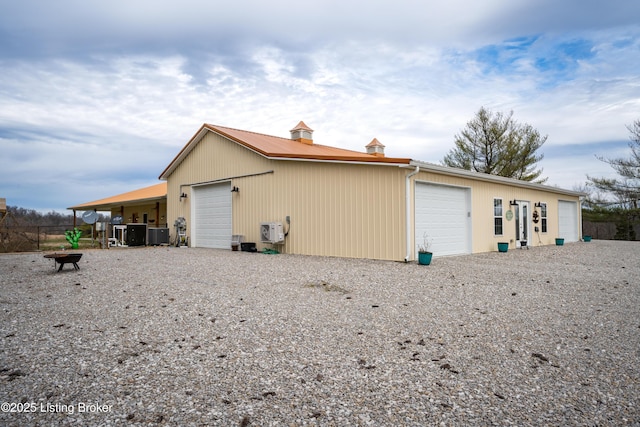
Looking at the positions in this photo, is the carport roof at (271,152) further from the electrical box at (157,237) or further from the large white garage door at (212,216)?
the electrical box at (157,237)

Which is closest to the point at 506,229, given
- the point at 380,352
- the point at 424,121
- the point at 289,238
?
the point at 424,121

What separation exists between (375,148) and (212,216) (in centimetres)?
1046

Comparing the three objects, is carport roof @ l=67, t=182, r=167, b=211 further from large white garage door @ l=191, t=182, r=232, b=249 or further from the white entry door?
the white entry door

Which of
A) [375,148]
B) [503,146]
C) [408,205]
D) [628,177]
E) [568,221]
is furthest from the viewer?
[503,146]

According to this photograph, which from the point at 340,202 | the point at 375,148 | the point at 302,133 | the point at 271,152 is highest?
the point at 302,133

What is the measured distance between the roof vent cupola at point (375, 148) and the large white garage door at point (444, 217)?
9585 mm

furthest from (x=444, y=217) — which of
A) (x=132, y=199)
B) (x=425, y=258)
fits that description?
(x=132, y=199)

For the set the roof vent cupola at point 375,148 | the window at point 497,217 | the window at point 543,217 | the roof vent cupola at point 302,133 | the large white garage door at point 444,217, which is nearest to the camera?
the large white garage door at point 444,217

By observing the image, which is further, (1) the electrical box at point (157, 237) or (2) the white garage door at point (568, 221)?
(2) the white garage door at point (568, 221)

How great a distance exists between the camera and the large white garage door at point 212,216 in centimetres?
1484

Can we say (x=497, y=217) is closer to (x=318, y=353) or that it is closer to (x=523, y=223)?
(x=523, y=223)

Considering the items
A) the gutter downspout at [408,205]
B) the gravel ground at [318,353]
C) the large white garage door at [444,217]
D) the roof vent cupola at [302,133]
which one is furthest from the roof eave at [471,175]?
the roof vent cupola at [302,133]

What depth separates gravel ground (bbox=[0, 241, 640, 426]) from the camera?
258 centimetres

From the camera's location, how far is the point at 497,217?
1416cm
